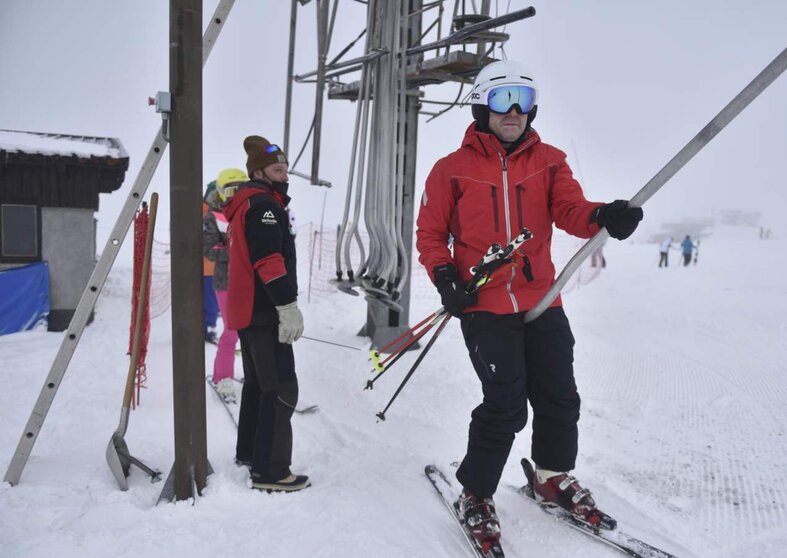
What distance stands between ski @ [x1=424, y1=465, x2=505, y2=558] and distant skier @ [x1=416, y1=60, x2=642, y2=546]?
0.05 metres

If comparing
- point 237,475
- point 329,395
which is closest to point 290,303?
point 237,475

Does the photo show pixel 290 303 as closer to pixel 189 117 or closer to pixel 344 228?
pixel 189 117

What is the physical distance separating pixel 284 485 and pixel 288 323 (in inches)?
32.6

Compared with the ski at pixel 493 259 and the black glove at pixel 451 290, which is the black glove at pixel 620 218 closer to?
the ski at pixel 493 259

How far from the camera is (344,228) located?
5121 millimetres

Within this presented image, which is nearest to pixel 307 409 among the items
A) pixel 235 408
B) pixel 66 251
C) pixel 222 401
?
pixel 235 408

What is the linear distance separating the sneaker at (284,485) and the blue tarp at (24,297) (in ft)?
19.6

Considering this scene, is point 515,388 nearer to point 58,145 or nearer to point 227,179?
point 227,179

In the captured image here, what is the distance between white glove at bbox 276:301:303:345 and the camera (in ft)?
9.48

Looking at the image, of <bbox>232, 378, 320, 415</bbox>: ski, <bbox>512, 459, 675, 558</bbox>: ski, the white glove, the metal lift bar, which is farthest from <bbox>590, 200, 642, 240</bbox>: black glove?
<bbox>232, 378, 320, 415</bbox>: ski

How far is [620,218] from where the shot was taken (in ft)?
7.51

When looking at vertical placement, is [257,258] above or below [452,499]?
above

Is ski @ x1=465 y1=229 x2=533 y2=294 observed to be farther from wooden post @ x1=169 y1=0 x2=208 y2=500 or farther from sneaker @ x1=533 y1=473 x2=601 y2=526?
wooden post @ x1=169 y1=0 x2=208 y2=500

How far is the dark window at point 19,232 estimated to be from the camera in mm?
7832
